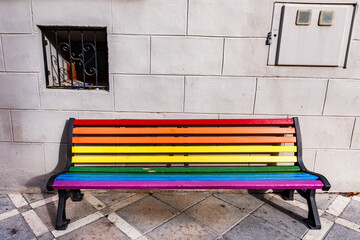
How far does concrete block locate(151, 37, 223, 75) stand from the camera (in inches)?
114

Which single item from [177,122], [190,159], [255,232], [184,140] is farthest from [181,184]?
[255,232]

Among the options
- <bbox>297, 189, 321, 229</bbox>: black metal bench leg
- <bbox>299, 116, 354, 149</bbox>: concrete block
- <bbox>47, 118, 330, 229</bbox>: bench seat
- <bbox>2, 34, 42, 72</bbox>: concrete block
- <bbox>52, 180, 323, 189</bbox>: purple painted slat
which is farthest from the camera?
<bbox>299, 116, 354, 149</bbox>: concrete block

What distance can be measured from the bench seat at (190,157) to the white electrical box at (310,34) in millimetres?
754

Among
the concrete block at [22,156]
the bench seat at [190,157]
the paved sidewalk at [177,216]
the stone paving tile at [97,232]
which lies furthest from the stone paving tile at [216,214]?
the concrete block at [22,156]

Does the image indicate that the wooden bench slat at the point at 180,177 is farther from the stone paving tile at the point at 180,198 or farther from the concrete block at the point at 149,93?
the concrete block at the point at 149,93

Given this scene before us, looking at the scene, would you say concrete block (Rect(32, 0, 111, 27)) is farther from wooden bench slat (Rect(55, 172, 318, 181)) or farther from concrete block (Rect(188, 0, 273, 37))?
wooden bench slat (Rect(55, 172, 318, 181))

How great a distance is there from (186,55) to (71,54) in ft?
4.80

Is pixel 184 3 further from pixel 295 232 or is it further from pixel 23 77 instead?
pixel 295 232

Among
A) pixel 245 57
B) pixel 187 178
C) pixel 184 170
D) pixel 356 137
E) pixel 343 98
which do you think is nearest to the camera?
pixel 187 178

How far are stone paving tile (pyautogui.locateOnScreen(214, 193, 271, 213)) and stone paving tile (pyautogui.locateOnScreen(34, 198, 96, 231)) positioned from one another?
1.58 metres

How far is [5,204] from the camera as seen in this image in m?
2.98

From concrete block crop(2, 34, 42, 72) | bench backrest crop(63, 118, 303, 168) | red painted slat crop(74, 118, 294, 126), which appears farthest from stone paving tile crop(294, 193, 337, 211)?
concrete block crop(2, 34, 42, 72)

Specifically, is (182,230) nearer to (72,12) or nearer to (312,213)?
(312,213)

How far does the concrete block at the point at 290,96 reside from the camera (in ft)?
9.87
